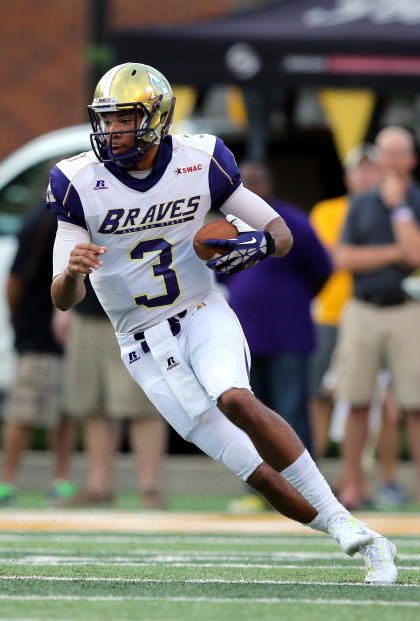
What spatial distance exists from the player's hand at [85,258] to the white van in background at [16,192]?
5813 mm

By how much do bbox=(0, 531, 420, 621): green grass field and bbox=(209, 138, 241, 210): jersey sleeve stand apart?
1.37 metres

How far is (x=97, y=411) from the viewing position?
356 inches

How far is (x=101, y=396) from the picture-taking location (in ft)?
29.9

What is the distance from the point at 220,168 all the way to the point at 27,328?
12.6ft

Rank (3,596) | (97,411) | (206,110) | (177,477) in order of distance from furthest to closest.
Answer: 1. (206,110)
2. (177,477)
3. (97,411)
4. (3,596)

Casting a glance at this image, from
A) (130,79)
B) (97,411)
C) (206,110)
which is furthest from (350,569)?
(206,110)

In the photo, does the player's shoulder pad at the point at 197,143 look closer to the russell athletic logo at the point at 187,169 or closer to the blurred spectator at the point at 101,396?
the russell athletic logo at the point at 187,169

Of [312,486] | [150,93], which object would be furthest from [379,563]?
[150,93]

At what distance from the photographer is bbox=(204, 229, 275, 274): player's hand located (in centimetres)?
531

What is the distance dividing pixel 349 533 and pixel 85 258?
1263 mm

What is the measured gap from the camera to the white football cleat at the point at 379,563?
5.15 metres

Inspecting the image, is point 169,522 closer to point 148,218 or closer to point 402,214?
point 402,214

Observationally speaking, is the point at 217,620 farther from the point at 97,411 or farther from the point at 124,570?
the point at 97,411

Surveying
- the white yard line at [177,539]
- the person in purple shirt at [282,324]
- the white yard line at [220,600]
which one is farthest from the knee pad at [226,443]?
the person in purple shirt at [282,324]
